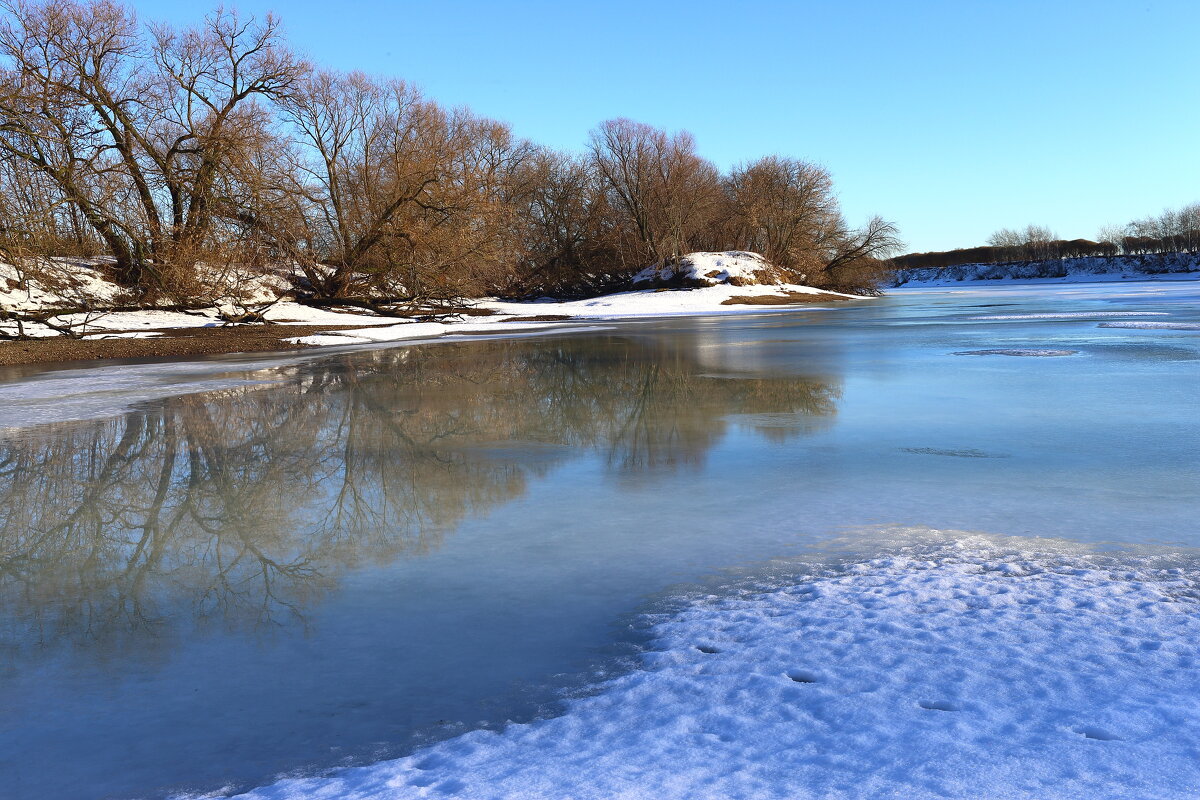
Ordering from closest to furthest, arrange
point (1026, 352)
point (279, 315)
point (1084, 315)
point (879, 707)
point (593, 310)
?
point (879, 707)
point (1026, 352)
point (1084, 315)
point (279, 315)
point (593, 310)

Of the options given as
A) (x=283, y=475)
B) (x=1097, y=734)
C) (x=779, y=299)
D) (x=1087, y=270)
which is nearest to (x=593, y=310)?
(x=779, y=299)

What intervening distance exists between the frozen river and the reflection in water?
0.11 ft

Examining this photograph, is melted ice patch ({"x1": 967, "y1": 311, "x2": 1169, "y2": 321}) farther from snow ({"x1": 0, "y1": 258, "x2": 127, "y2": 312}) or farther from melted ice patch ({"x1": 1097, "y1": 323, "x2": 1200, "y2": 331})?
snow ({"x1": 0, "y1": 258, "x2": 127, "y2": 312})

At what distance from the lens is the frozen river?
2416 mm

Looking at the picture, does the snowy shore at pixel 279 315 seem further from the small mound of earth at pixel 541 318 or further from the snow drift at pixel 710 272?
the snow drift at pixel 710 272

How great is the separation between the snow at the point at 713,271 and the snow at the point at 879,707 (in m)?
46.9

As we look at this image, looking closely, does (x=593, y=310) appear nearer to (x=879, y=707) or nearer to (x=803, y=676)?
(x=803, y=676)

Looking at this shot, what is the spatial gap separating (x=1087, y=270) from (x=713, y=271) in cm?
6581

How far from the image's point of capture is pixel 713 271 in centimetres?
5088

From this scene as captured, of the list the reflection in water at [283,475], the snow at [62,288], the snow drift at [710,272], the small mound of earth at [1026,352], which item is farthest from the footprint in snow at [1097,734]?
the snow drift at [710,272]

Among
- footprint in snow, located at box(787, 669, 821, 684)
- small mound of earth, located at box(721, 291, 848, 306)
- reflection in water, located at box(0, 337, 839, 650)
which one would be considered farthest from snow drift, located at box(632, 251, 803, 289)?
footprint in snow, located at box(787, 669, 821, 684)

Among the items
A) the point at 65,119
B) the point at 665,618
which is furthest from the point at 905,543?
the point at 65,119

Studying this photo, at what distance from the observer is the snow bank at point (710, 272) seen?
1976 inches

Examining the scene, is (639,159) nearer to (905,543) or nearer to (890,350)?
(890,350)
